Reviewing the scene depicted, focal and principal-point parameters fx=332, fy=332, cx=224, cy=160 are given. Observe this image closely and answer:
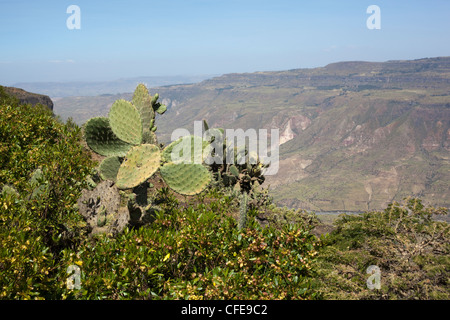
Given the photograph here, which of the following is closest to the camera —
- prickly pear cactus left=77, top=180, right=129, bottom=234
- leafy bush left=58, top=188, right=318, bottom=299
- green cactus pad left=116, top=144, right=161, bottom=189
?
leafy bush left=58, top=188, right=318, bottom=299

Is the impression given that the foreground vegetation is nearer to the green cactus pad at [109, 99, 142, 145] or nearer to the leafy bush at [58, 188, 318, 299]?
the leafy bush at [58, 188, 318, 299]

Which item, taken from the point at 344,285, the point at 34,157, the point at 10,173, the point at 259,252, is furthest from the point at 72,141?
the point at 344,285

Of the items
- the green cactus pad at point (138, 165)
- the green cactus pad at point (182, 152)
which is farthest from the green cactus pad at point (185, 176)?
the green cactus pad at point (138, 165)

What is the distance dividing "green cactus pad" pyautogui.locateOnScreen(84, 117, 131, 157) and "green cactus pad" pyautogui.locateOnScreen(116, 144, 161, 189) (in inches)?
47.3

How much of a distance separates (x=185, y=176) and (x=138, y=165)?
3.47ft

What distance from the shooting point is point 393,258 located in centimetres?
530

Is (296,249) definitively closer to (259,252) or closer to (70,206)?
(259,252)

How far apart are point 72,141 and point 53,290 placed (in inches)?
279

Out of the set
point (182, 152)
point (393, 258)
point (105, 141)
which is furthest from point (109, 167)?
point (393, 258)

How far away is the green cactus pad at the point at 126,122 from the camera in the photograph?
7.69 metres

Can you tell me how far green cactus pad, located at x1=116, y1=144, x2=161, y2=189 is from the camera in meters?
7.11

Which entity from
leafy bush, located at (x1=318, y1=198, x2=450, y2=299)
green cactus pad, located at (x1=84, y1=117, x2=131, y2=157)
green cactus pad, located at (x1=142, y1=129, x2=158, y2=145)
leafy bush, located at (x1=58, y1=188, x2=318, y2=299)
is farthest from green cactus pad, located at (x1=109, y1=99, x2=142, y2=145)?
leafy bush, located at (x1=318, y1=198, x2=450, y2=299)

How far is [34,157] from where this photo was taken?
837cm

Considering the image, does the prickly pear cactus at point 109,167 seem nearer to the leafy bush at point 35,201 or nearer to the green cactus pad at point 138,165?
the leafy bush at point 35,201
